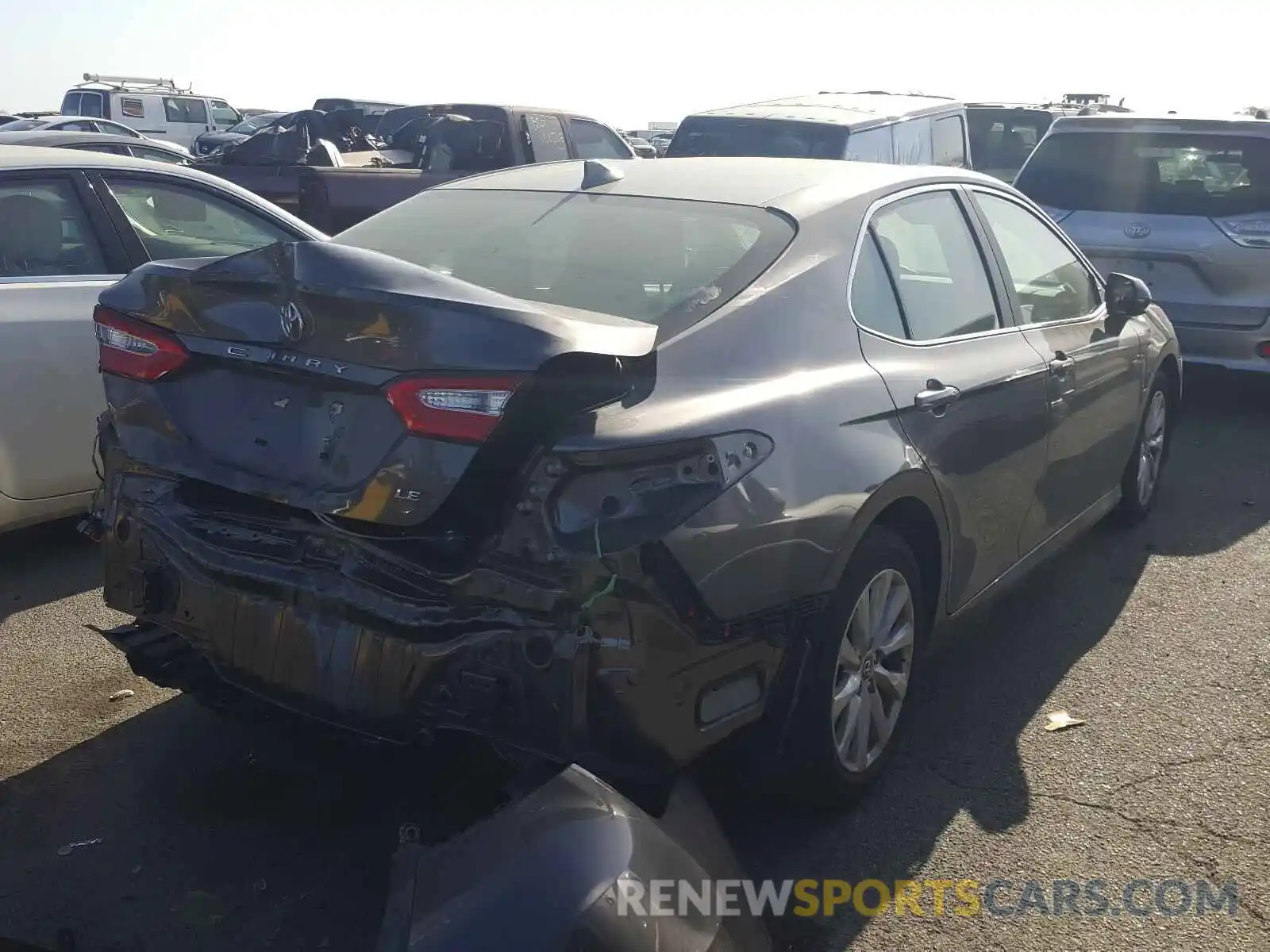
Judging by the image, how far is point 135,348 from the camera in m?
3.29

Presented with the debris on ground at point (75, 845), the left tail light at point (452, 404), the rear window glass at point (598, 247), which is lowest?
the debris on ground at point (75, 845)

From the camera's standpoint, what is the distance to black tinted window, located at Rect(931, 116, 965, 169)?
39.8ft

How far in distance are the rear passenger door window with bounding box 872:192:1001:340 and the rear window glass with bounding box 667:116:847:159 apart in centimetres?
617

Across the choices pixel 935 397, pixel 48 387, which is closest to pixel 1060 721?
pixel 935 397

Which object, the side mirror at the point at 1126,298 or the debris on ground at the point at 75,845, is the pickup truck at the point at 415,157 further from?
the debris on ground at the point at 75,845

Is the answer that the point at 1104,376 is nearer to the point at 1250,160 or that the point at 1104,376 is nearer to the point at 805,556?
the point at 805,556

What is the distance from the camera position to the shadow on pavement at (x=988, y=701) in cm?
329

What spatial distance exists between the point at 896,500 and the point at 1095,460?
1.94 metres

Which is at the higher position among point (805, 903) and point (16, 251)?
point (16, 251)

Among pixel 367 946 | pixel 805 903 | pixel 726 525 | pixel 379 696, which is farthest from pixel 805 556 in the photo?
pixel 367 946

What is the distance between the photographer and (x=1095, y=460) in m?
5.03

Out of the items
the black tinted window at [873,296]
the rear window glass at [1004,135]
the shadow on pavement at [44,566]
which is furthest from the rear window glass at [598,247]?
the rear window glass at [1004,135]

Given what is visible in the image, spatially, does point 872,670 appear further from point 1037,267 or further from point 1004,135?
point 1004,135

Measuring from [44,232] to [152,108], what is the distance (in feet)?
82.6
